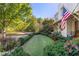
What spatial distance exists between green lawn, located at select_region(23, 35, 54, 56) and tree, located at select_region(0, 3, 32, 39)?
0.21 m

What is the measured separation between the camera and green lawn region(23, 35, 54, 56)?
65.1 inches

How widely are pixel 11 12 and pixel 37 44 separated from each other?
14.2 inches

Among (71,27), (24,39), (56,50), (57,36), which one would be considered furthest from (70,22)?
(24,39)

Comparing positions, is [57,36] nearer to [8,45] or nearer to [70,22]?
[70,22]

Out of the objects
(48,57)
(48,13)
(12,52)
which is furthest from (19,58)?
(48,13)

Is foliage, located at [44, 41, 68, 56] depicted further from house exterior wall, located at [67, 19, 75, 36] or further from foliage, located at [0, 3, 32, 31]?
foliage, located at [0, 3, 32, 31]

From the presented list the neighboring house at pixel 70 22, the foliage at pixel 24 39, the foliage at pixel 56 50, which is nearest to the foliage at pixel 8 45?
the foliage at pixel 24 39

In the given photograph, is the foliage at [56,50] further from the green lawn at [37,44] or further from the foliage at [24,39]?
the foliage at [24,39]

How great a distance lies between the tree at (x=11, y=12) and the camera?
166 centimetres

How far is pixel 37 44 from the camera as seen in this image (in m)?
1.68

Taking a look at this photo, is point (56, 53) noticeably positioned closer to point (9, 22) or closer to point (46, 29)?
point (46, 29)

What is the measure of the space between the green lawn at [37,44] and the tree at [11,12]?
0.67ft

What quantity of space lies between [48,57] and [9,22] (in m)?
0.46

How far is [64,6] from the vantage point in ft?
5.44
